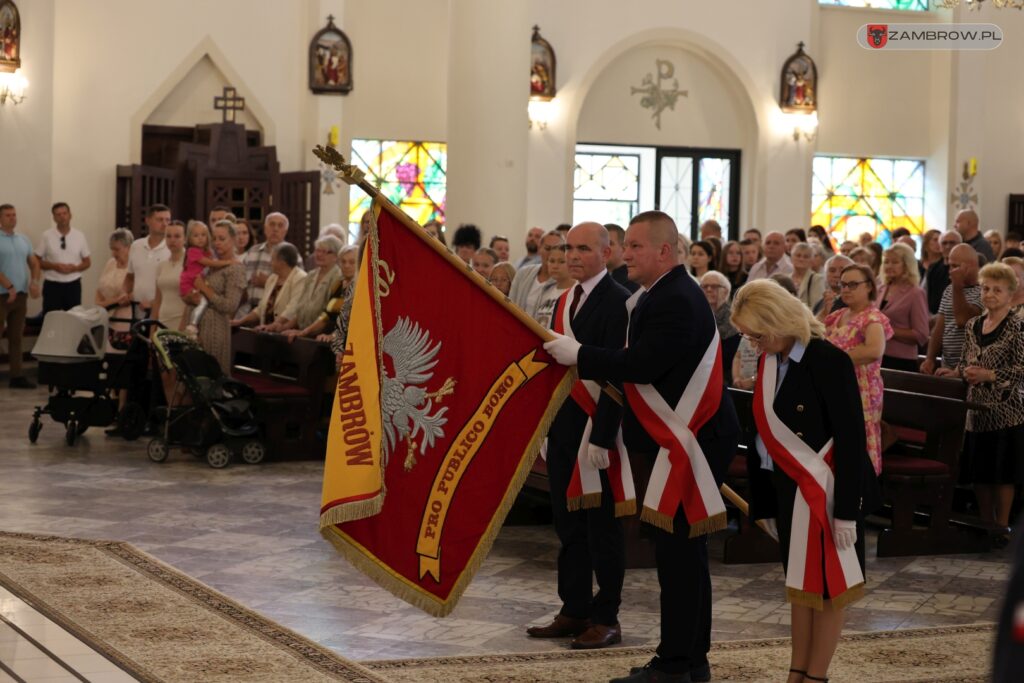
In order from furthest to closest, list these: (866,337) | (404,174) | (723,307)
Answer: (404,174)
(723,307)
(866,337)

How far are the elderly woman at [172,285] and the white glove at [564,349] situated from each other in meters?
6.34

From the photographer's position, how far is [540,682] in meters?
4.87

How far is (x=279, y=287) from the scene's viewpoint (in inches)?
436

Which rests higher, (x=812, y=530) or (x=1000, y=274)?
(x=1000, y=274)

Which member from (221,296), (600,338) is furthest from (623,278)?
(221,296)

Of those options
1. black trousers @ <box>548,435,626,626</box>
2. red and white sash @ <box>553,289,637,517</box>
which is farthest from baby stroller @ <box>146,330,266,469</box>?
red and white sash @ <box>553,289,637,517</box>

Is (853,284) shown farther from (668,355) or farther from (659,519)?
(659,519)

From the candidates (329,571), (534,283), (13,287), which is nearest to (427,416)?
(329,571)

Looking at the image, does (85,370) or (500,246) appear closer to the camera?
(85,370)

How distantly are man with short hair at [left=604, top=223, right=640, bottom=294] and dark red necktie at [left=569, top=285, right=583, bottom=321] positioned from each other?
0.59 metres

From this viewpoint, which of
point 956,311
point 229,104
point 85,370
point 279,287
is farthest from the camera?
point 229,104

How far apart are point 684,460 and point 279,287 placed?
671 cm

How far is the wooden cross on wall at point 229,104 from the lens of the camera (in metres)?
16.3

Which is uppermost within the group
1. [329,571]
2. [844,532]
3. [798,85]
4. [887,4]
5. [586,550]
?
[887,4]
